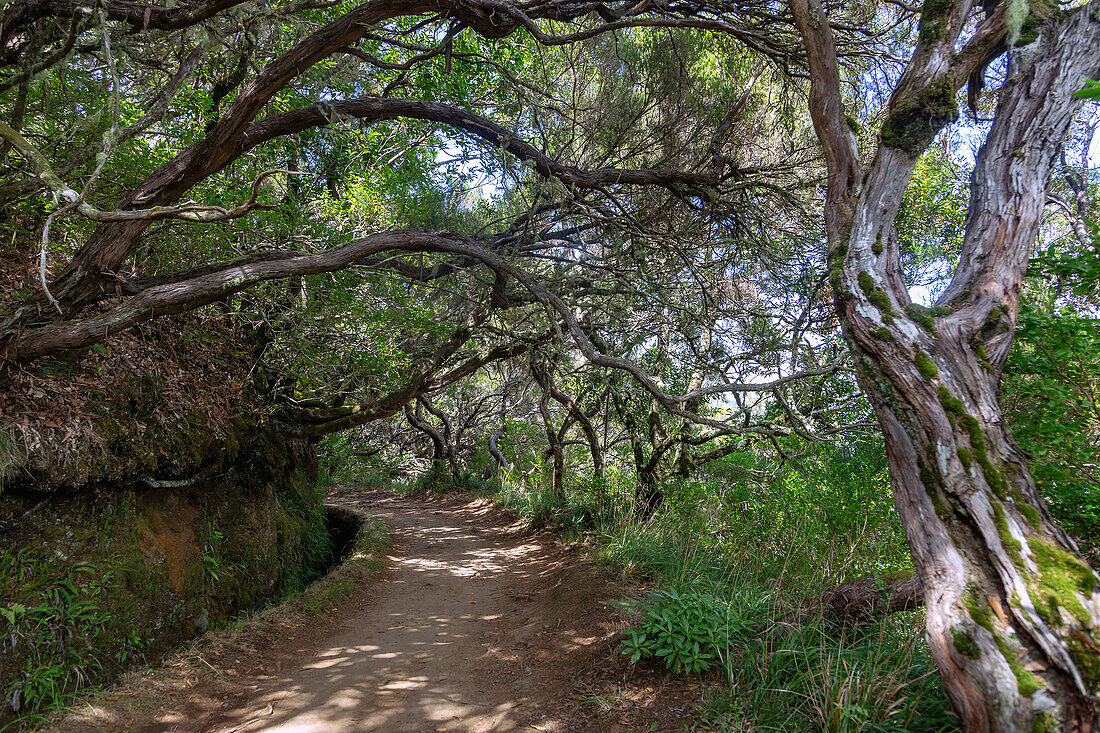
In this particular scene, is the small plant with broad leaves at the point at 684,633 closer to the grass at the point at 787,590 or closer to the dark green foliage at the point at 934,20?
the grass at the point at 787,590

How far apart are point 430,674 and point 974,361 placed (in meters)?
4.44

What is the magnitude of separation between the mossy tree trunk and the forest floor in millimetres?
1693

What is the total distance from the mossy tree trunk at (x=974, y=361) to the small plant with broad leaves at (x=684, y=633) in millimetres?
1491

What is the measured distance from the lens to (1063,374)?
10.8ft

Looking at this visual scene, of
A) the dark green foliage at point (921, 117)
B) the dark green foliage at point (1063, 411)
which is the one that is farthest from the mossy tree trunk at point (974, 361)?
the dark green foliage at point (1063, 411)

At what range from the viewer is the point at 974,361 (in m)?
2.65

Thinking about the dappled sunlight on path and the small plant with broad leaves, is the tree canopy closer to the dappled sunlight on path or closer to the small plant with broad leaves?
the small plant with broad leaves

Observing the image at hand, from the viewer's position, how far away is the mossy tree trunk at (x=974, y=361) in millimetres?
2107

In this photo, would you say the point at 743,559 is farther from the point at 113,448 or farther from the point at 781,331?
the point at 113,448

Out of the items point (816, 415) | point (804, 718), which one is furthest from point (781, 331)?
point (804, 718)

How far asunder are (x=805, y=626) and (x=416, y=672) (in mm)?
3108

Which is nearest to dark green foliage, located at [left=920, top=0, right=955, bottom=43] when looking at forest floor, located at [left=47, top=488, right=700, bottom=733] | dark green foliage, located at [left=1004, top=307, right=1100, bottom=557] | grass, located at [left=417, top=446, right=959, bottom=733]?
dark green foliage, located at [left=1004, top=307, right=1100, bottom=557]

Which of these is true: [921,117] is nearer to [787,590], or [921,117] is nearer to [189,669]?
[787,590]

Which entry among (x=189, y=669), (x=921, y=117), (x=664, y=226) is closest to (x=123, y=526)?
(x=189, y=669)
